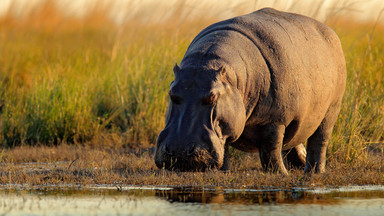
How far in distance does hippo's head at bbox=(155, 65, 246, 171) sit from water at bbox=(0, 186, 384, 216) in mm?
279

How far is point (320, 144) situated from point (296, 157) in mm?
492

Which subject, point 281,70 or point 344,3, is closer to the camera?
point 281,70

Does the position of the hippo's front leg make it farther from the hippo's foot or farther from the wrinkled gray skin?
the hippo's foot

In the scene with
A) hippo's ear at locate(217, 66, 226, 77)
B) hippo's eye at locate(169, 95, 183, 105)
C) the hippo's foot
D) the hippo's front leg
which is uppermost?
hippo's ear at locate(217, 66, 226, 77)

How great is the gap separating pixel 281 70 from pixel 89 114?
3.85 meters

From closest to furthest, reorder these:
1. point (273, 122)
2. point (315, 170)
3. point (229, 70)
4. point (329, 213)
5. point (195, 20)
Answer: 1. point (329, 213)
2. point (229, 70)
3. point (273, 122)
4. point (315, 170)
5. point (195, 20)

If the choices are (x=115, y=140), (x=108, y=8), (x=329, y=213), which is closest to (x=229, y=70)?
(x=329, y=213)

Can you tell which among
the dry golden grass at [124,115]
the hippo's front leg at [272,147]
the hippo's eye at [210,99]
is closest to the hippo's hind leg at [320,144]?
the dry golden grass at [124,115]

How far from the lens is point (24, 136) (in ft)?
28.7

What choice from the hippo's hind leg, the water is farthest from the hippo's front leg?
the hippo's hind leg

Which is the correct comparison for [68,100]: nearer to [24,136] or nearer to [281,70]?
[24,136]

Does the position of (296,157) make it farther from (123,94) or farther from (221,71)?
(123,94)

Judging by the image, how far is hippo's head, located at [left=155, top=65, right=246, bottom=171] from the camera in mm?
4902

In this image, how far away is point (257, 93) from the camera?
568 centimetres
